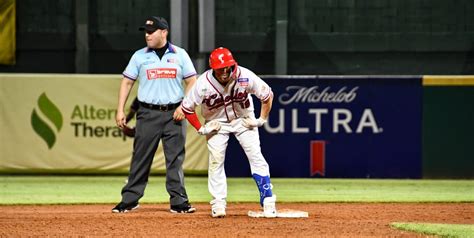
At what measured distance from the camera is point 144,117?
402 inches

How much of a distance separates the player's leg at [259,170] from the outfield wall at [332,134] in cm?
664

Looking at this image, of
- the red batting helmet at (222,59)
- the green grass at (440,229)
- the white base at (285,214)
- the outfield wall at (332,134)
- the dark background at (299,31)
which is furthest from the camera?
the dark background at (299,31)

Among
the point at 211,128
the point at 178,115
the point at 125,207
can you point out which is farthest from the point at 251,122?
the point at 125,207

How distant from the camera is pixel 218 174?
9.67 metres

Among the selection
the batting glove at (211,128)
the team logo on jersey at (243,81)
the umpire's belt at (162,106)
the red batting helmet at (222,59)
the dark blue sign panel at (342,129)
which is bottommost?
the dark blue sign panel at (342,129)

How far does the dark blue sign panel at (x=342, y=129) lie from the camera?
53.4 ft

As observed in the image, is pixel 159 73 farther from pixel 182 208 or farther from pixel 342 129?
pixel 342 129

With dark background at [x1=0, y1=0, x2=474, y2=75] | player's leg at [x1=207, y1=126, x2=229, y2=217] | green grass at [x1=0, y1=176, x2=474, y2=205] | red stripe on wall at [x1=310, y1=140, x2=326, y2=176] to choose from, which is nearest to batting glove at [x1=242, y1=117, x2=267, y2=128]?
player's leg at [x1=207, y1=126, x2=229, y2=217]

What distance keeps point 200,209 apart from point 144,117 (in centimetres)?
136

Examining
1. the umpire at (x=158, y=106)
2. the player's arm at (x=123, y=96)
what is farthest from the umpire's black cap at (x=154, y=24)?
the player's arm at (x=123, y=96)

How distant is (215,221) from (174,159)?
1075 mm

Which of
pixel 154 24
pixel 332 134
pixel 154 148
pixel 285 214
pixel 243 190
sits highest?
pixel 154 24

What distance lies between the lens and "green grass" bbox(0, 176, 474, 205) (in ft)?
42.5

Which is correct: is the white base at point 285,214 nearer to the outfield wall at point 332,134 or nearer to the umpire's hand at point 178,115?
the umpire's hand at point 178,115
